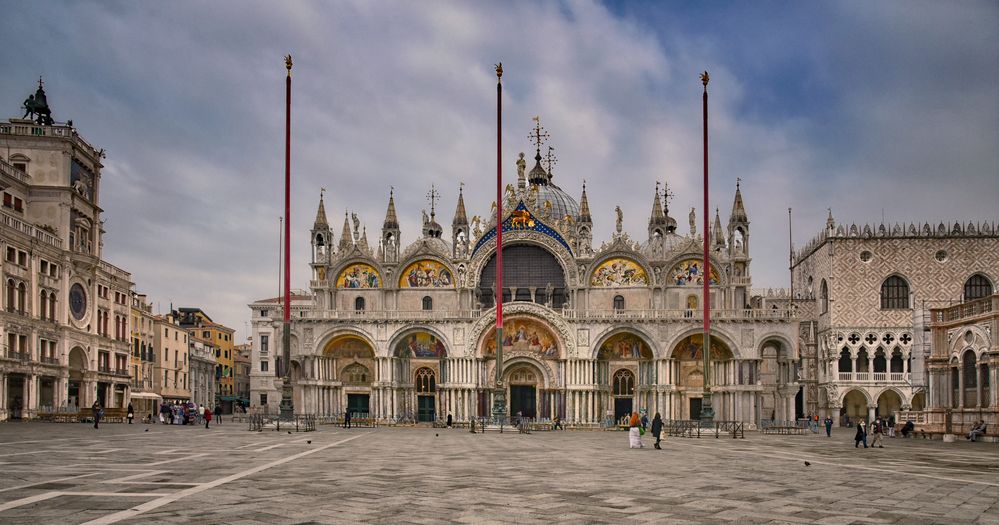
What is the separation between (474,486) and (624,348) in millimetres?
46192

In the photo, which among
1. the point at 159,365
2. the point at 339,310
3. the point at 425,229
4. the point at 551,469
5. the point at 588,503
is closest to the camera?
the point at 588,503

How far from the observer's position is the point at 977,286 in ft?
218

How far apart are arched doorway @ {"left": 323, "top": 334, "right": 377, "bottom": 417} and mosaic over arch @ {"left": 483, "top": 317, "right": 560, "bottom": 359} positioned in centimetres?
867

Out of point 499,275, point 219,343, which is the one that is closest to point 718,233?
point 499,275

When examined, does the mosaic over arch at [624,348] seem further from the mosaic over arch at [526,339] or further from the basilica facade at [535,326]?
the mosaic over arch at [526,339]

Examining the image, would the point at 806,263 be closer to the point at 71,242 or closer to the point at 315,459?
the point at 71,242

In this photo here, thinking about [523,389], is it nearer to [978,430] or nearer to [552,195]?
[552,195]

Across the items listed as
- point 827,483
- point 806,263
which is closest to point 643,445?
point 827,483

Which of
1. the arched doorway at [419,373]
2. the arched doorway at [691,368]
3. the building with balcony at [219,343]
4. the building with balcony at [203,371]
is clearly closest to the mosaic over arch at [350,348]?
the arched doorway at [419,373]

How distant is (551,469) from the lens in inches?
864

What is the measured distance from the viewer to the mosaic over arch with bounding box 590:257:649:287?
6381 cm

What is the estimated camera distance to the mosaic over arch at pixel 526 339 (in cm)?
6238

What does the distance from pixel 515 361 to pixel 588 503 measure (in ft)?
156

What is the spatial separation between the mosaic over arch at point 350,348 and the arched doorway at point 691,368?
→ 20888 millimetres
